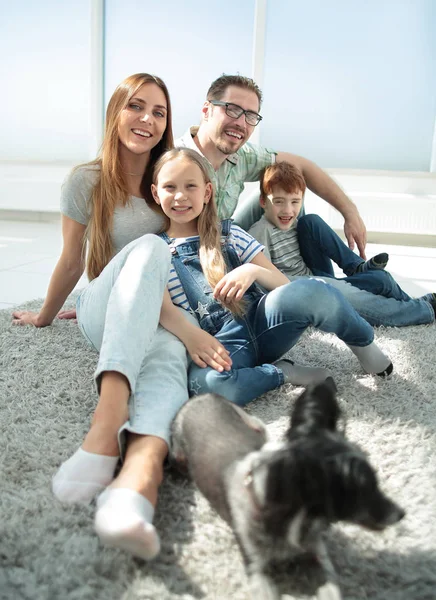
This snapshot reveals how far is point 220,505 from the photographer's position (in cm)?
73

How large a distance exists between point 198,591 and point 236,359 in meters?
0.59

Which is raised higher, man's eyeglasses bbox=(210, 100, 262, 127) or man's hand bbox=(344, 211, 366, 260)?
man's eyeglasses bbox=(210, 100, 262, 127)

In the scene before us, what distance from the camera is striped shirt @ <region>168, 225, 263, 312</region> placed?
1326 millimetres

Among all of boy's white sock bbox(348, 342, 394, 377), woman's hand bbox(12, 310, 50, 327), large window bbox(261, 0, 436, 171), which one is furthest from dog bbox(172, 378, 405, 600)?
large window bbox(261, 0, 436, 171)

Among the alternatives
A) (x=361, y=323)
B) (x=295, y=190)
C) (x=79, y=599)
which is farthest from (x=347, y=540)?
(x=295, y=190)

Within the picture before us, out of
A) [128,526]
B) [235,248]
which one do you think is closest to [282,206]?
[235,248]

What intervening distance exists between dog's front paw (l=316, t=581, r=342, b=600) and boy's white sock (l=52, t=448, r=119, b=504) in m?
0.37

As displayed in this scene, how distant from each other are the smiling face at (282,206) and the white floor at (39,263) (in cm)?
90

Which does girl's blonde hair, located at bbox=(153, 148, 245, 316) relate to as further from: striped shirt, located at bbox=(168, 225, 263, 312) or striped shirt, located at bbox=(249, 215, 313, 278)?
striped shirt, located at bbox=(249, 215, 313, 278)

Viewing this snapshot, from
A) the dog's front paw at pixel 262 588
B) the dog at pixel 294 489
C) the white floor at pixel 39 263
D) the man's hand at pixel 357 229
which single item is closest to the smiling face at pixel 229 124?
the man's hand at pixel 357 229

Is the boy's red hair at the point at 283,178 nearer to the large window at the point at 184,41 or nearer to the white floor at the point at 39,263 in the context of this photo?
the white floor at the point at 39,263

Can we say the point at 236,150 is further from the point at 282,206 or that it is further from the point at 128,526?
the point at 128,526

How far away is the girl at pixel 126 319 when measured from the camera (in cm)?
79

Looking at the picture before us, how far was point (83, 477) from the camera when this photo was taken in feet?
2.74
